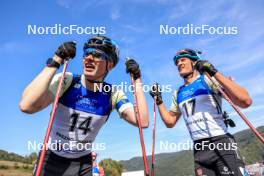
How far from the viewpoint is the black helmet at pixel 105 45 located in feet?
19.4

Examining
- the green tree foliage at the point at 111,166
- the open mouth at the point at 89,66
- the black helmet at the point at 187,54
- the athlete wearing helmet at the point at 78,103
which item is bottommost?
the athlete wearing helmet at the point at 78,103

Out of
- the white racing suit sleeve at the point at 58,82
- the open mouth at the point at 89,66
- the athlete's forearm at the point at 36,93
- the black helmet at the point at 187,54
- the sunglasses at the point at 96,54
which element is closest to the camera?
the athlete's forearm at the point at 36,93

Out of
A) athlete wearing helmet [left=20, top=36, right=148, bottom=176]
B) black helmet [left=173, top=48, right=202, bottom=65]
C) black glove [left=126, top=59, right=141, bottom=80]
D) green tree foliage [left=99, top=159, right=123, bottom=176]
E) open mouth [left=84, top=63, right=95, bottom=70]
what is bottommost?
athlete wearing helmet [left=20, top=36, right=148, bottom=176]

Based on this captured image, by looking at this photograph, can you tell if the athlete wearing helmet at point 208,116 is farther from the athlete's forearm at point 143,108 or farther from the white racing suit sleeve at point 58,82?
the white racing suit sleeve at point 58,82

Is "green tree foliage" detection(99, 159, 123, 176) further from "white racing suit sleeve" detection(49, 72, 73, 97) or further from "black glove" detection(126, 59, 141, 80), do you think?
"white racing suit sleeve" detection(49, 72, 73, 97)

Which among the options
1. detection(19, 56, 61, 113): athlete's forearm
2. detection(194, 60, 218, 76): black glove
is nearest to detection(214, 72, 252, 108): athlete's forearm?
detection(194, 60, 218, 76): black glove

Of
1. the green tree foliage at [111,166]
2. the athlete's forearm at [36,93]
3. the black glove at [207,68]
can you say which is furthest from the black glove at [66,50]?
the green tree foliage at [111,166]

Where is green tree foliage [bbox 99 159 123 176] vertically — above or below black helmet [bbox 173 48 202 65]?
above

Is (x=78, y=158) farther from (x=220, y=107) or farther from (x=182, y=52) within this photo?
(x=182, y=52)

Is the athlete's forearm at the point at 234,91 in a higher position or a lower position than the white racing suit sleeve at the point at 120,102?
higher

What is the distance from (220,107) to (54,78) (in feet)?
12.7

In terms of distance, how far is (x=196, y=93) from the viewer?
23.6 feet

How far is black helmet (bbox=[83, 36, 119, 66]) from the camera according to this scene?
592cm

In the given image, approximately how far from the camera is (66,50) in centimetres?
516
